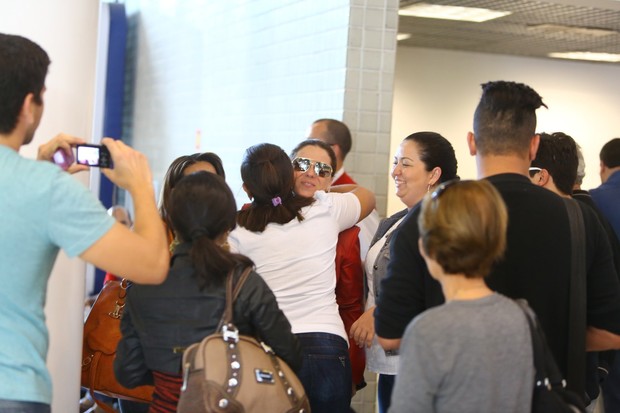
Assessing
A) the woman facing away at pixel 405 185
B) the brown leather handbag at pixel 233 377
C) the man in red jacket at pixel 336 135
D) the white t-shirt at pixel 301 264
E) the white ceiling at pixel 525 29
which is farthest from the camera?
the white ceiling at pixel 525 29

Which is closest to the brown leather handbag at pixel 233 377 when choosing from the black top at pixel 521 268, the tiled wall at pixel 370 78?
the black top at pixel 521 268

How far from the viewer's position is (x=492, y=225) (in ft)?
6.97

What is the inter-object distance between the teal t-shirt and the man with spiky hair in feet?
3.60

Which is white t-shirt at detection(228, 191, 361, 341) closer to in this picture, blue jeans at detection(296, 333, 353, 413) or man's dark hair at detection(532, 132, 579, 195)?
blue jeans at detection(296, 333, 353, 413)

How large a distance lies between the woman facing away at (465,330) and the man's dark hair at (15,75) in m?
1.01

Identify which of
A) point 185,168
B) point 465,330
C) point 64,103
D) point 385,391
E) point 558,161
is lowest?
point 385,391

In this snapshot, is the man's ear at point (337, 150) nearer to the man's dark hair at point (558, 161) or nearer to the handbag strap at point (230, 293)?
the man's dark hair at point (558, 161)

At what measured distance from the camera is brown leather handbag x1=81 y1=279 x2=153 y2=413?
326 cm

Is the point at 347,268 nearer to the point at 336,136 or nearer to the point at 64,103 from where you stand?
the point at 64,103

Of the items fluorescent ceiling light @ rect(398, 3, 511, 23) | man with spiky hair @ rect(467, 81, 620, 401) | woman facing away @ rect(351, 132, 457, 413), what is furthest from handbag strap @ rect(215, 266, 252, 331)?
fluorescent ceiling light @ rect(398, 3, 511, 23)

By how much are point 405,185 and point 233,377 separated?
4.42ft

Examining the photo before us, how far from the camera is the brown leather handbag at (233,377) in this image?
2.34 meters

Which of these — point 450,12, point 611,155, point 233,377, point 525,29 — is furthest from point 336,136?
point 525,29

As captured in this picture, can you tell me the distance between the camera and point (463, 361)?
6.63 ft
